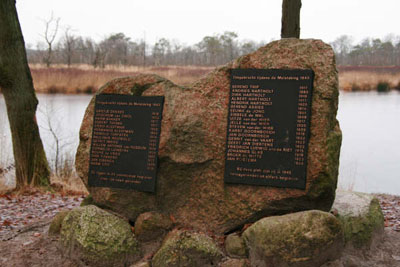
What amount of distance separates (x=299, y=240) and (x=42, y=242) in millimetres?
2824

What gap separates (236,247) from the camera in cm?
380

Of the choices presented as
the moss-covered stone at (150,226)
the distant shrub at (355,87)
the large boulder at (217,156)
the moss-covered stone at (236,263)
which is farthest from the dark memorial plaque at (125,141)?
the distant shrub at (355,87)

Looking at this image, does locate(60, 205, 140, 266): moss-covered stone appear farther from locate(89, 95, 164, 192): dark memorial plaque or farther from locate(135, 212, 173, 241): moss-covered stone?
locate(89, 95, 164, 192): dark memorial plaque

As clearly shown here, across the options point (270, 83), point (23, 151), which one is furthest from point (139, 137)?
point (23, 151)

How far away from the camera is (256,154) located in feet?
12.9

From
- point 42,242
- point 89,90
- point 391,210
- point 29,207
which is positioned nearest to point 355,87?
point 89,90

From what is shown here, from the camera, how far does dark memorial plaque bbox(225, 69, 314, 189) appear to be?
3820 mm

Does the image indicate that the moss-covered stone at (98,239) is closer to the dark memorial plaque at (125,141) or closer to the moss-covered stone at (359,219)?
the dark memorial plaque at (125,141)

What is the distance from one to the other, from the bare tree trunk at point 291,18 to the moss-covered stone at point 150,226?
364cm

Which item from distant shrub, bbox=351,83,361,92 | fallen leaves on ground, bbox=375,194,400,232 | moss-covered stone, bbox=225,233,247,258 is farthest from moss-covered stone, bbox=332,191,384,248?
distant shrub, bbox=351,83,361,92

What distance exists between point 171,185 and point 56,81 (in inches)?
644

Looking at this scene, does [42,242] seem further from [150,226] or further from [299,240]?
[299,240]

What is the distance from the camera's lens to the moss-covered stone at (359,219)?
4.21m

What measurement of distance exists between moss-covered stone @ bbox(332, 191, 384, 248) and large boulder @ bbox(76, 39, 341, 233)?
58cm
